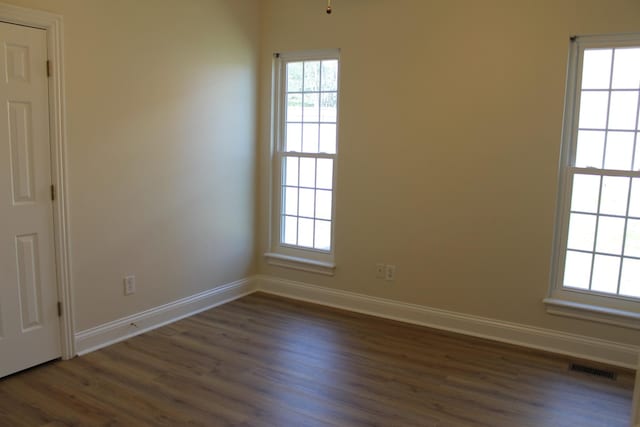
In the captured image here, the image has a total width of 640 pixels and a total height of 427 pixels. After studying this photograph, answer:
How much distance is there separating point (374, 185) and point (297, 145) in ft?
2.95

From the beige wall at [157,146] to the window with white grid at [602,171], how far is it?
2.70 metres

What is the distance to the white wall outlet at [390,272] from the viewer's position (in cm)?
435

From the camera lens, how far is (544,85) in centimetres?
363

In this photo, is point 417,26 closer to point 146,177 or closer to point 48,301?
point 146,177

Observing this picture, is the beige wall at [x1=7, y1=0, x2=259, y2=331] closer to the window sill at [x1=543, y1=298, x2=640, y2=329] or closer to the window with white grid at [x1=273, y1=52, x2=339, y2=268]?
the window with white grid at [x1=273, y1=52, x2=339, y2=268]

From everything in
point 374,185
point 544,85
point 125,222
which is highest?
point 544,85

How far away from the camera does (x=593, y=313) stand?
11.9ft

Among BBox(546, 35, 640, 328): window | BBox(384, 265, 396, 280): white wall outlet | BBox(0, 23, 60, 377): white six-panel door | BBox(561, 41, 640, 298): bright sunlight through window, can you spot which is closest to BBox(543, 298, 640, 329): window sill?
BBox(546, 35, 640, 328): window

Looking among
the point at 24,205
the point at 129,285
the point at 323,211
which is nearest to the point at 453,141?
the point at 323,211

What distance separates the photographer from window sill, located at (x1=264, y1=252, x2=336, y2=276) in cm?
467

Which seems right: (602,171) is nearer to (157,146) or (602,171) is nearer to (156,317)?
(157,146)

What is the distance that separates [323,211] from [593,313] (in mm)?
2289

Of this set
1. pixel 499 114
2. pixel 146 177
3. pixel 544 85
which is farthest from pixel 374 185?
pixel 146 177

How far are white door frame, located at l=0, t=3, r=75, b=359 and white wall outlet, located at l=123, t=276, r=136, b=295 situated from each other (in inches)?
17.3
